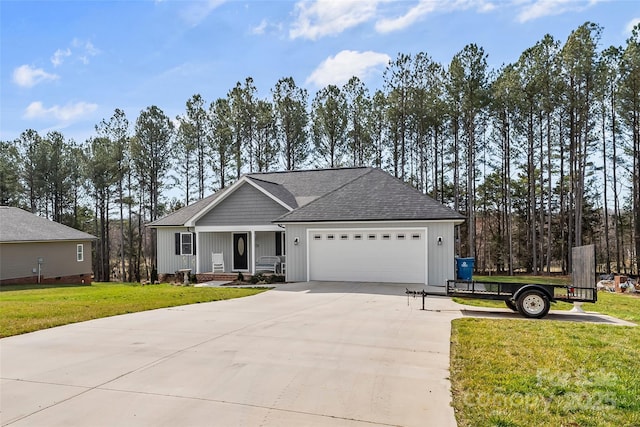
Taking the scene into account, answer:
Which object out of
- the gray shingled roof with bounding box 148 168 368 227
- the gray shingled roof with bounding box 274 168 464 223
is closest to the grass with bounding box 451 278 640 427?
the gray shingled roof with bounding box 274 168 464 223

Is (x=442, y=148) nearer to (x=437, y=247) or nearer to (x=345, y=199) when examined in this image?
(x=345, y=199)

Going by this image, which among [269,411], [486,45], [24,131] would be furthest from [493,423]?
[24,131]

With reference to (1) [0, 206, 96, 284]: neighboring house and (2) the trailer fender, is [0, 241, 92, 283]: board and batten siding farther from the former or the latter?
(2) the trailer fender

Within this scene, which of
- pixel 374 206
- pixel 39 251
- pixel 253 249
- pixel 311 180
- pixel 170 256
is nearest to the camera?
pixel 374 206

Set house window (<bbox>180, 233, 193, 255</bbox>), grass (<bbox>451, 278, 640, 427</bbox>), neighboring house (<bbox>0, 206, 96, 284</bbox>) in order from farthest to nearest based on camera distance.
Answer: neighboring house (<bbox>0, 206, 96, 284</bbox>)
house window (<bbox>180, 233, 193, 255</bbox>)
grass (<bbox>451, 278, 640, 427</bbox>)

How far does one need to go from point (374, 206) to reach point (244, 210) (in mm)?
6142

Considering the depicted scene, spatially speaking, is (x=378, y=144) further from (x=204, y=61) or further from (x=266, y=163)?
(x=204, y=61)

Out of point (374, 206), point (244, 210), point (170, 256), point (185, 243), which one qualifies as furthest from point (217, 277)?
point (374, 206)

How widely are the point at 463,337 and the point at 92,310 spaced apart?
8.43 m

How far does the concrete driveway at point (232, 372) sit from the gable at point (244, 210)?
9652 millimetres

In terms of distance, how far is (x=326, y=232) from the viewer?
53.1 feet

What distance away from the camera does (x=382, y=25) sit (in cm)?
1360

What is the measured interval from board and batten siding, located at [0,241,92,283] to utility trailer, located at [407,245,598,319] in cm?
2320

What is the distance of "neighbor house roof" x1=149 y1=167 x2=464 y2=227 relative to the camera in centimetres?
1558
